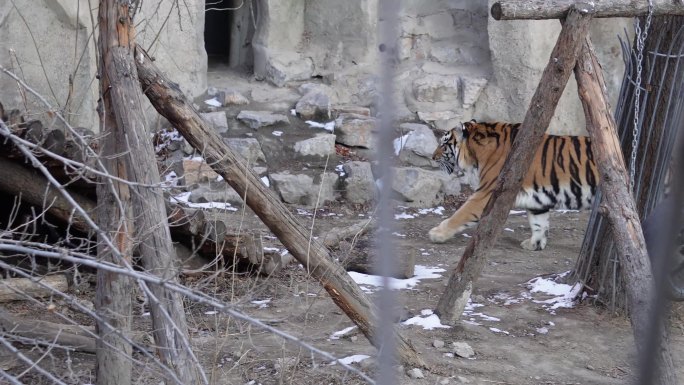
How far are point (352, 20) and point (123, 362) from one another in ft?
19.5

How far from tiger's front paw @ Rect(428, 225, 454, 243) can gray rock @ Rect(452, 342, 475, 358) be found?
230cm

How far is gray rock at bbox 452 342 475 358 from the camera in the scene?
4.27 meters

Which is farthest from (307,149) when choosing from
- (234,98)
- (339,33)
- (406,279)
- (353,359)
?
(353,359)

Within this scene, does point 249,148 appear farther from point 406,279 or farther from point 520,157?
point 520,157

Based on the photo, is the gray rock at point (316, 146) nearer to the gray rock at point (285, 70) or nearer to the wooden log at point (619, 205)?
the gray rock at point (285, 70)

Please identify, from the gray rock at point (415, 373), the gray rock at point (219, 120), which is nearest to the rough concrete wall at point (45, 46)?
the gray rock at point (219, 120)

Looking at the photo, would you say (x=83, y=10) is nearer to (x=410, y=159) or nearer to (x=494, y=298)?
(x=410, y=159)

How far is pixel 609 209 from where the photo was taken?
373 cm

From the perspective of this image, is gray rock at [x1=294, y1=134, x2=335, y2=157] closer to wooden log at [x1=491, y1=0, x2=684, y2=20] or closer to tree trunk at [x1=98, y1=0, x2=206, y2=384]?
wooden log at [x1=491, y1=0, x2=684, y2=20]

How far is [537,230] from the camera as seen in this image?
22.0ft

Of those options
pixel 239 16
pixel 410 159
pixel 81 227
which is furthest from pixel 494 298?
pixel 239 16

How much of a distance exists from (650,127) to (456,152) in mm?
2662

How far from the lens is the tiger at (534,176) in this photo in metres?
6.64

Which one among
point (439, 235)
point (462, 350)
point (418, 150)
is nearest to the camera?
point (462, 350)
